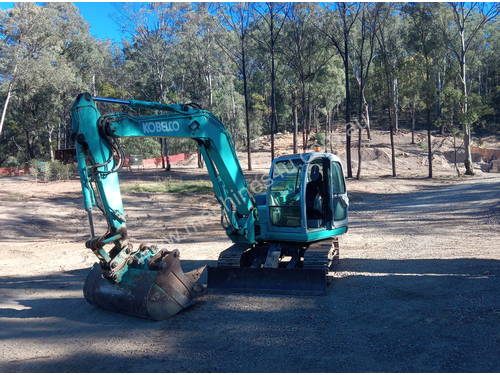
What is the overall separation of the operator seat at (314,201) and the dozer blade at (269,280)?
126 centimetres

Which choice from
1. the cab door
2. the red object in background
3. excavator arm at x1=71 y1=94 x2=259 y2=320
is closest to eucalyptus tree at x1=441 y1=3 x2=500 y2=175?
the cab door

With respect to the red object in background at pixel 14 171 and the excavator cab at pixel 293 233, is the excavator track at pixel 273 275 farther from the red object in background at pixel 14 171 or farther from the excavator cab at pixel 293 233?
the red object in background at pixel 14 171

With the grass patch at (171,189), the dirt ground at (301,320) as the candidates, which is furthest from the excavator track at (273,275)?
the grass patch at (171,189)

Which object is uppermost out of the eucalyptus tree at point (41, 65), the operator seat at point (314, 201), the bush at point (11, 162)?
the eucalyptus tree at point (41, 65)

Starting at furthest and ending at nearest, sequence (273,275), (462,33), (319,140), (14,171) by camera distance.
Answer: (319,140)
(14,171)
(462,33)
(273,275)

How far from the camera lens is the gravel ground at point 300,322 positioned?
561 centimetres

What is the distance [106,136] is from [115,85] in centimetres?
4861

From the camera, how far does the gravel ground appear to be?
5.61 m

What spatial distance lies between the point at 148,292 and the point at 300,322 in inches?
88.6

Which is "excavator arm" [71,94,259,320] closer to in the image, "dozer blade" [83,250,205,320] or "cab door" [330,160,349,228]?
"dozer blade" [83,250,205,320]

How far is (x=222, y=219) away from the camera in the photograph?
8.86 m

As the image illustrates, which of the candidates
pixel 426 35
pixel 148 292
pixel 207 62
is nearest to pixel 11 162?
pixel 207 62

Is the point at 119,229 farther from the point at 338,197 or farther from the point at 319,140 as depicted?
the point at 319,140

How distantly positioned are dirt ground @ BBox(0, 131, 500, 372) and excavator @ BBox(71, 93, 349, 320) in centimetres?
35
